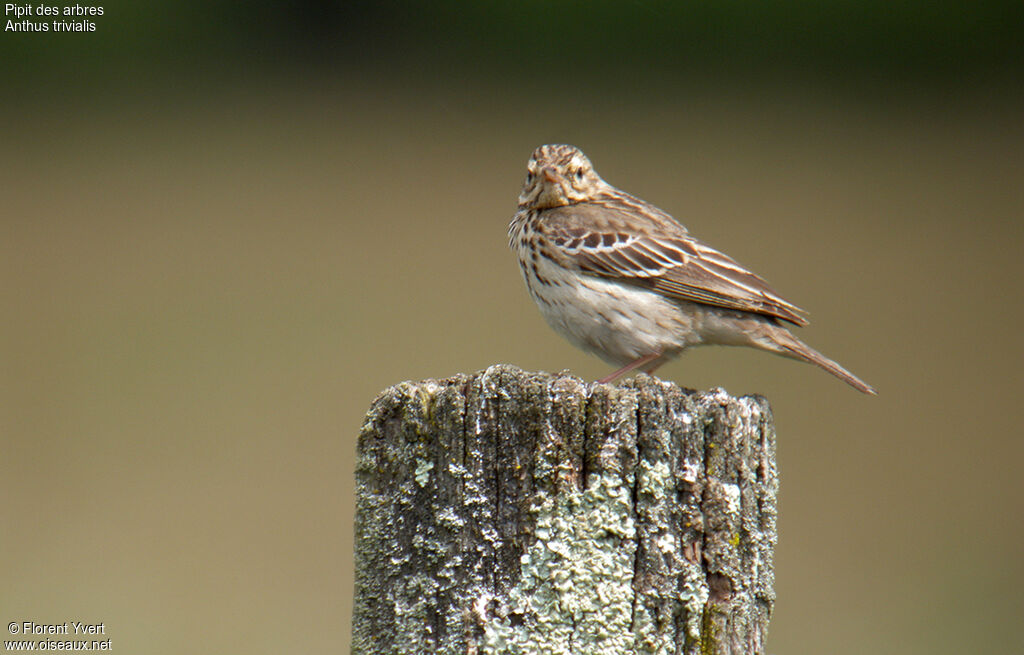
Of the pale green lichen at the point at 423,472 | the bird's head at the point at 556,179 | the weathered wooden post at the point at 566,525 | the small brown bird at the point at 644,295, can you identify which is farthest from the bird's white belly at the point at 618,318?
the pale green lichen at the point at 423,472

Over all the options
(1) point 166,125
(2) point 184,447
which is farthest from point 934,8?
(2) point 184,447

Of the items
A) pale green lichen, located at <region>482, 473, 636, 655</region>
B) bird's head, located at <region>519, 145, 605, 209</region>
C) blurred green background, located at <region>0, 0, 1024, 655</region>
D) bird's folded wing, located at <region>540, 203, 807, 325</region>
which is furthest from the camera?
blurred green background, located at <region>0, 0, 1024, 655</region>

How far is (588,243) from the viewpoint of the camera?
619 cm

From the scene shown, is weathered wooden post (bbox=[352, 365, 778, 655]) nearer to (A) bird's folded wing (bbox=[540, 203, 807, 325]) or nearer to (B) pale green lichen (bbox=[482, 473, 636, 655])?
(B) pale green lichen (bbox=[482, 473, 636, 655])

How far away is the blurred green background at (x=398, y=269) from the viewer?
31.6ft

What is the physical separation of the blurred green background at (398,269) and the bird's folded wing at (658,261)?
9.99 feet

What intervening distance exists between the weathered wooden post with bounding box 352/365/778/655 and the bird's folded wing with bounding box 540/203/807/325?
9.33ft

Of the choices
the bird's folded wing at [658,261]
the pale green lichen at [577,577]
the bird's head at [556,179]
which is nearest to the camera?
the pale green lichen at [577,577]

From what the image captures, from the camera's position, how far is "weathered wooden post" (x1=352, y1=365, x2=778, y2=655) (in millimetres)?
3025

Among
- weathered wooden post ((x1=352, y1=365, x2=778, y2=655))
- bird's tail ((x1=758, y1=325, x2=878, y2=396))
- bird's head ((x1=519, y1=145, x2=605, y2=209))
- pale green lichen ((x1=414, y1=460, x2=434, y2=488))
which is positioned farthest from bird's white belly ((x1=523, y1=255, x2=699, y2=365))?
pale green lichen ((x1=414, y1=460, x2=434, y2=488))

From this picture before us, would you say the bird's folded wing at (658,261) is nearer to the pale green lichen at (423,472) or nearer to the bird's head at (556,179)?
the bird's head at (556,179)

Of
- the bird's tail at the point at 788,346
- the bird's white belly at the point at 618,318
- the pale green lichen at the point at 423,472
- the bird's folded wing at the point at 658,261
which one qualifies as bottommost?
the pale green lichen at the point at 423,472

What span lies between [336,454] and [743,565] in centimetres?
848

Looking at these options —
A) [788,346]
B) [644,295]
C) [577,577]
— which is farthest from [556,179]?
[577,577]
